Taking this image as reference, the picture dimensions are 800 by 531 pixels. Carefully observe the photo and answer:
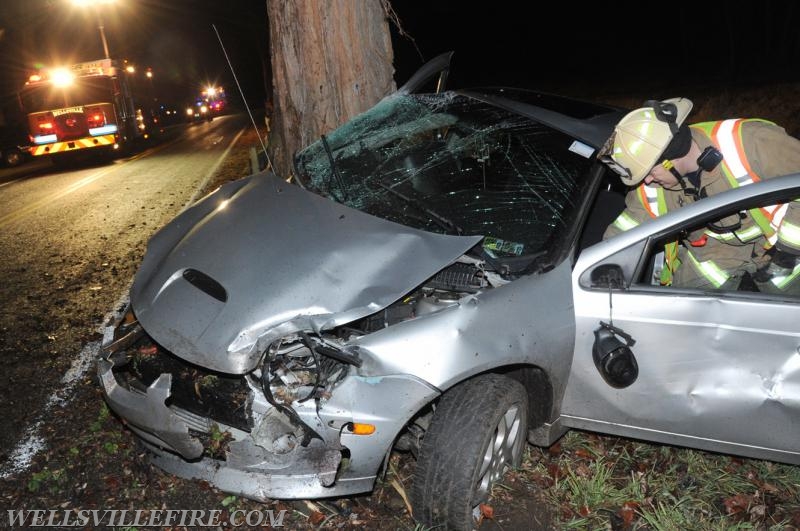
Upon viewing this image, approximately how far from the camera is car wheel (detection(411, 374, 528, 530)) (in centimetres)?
232

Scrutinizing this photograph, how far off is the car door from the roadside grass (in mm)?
363

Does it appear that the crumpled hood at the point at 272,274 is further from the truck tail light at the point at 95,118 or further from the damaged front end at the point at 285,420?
the truck tail light at the point at 95,118

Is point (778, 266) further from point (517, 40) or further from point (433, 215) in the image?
point (517, 40)

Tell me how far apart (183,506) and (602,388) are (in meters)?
1.97

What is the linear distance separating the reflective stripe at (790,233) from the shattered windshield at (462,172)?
841mm

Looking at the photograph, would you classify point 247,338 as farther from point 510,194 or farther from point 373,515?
point 510,194

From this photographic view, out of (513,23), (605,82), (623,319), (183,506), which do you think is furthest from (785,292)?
(513,23)

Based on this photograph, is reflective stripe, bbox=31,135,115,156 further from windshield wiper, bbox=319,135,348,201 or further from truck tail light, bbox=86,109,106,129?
windshield wiper, bbox=319,135,348,201

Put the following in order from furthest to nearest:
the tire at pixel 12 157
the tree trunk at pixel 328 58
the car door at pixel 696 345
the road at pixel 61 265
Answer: the tire at pixel 12 157
the tree trunk at pixel 328 58
the road at pixel 61 265
the car door at pixel 696 345

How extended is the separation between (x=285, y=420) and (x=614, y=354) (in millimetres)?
1353

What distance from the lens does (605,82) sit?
2109 cm

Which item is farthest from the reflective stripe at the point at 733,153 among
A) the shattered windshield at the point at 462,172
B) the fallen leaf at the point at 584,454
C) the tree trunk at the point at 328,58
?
the tree trunk at the point at 328,58

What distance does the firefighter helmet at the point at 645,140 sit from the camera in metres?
2.66

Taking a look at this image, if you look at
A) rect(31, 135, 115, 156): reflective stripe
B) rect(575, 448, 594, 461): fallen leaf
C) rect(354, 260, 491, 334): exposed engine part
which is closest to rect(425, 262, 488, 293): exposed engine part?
rect(354, 260, 491, 334): exposed engine part
